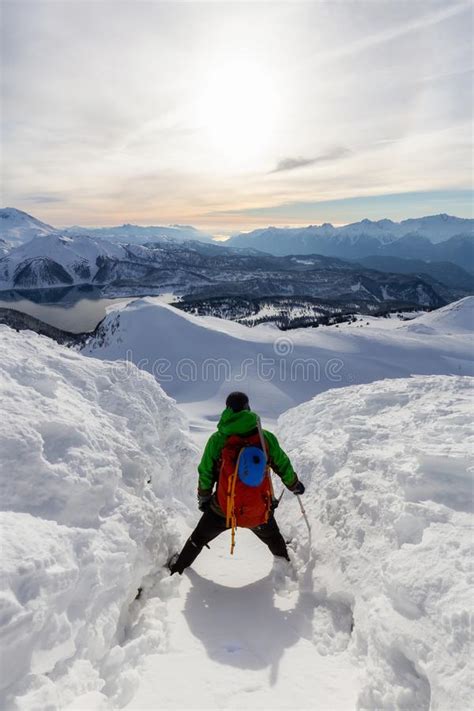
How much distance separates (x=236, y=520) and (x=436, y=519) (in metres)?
2.19

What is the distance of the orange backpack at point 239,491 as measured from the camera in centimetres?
471

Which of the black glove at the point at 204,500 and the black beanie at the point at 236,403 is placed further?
the black glove at the point at 204,500

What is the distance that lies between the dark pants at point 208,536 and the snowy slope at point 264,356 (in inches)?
747

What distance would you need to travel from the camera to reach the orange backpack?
471 cm

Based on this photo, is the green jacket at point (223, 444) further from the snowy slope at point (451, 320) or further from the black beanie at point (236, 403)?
the snowy slope at point (451, 320)

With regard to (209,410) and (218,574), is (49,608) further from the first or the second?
(209,410)

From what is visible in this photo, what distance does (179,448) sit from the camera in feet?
28.0

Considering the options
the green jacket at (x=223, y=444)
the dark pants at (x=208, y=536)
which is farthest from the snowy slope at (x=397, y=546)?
the green jacket at (x=223, y=444)

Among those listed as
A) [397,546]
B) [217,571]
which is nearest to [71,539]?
[217,571]

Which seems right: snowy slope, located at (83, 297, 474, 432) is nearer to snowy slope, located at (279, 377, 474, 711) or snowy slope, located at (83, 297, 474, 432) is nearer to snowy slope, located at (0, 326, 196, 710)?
snowy slope, located at (279, 377, 474, 711)

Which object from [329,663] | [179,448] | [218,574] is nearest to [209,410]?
[179,448]

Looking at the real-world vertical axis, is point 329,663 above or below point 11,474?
below

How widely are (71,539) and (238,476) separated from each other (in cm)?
182

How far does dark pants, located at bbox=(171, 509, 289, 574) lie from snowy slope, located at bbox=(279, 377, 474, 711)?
1.63 feet
